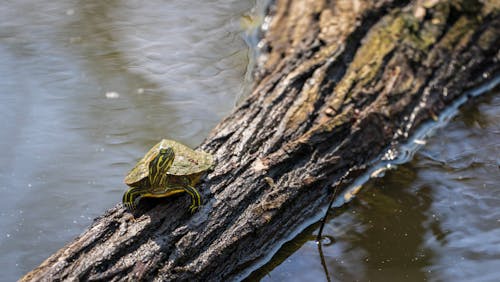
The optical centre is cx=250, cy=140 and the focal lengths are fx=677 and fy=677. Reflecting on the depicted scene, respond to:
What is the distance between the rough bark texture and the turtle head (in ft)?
0.52

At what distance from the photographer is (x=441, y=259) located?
12.7ft

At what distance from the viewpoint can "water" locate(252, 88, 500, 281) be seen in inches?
150

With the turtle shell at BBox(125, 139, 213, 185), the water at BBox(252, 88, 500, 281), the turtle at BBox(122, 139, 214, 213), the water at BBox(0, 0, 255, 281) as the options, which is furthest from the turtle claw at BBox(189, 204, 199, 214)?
the water at BBox(0, 0, 255, 281)

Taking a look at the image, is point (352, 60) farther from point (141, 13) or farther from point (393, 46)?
point (141, 13)

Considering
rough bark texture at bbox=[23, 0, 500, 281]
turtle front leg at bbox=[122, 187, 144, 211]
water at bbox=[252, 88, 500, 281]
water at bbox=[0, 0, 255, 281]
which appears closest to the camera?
rough bark texture at bbox=[23, 0, 500, 281]

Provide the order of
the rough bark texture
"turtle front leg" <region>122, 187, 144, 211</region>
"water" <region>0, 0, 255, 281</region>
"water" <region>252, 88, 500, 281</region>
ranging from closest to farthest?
the rough bark texture < "turtle front leg" <region>122, 187, 144, 211</region> < "water" <region>252, 88, 500, 281</region> < "water" <region>0, 0, 255, 281</region>

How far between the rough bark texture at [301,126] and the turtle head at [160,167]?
6.2 inches

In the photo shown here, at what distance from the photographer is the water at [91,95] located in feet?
14.7

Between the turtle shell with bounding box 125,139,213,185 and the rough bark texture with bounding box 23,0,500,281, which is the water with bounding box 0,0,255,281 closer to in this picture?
the rough bark texture with bounding box 23,0,500,281

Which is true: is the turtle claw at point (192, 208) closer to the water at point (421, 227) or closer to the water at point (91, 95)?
the water at point (421, 227)

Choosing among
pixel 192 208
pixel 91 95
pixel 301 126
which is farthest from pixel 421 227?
pixel 91 95

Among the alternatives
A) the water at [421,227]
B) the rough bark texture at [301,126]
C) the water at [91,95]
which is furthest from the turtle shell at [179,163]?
the water at [91,95]

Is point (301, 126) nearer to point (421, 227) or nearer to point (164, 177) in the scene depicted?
point (421, 227)

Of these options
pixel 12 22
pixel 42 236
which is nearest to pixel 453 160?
pixel 42 236
